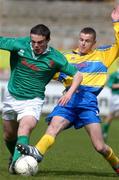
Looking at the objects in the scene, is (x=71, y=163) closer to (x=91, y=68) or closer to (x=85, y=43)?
(x=91, y=68)

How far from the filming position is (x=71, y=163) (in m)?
13.2

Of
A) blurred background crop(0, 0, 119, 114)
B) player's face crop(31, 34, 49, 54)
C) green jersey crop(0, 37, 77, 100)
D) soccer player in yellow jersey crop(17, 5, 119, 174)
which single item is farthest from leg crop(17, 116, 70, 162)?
blurred background crop(0, 0, 119, 114)

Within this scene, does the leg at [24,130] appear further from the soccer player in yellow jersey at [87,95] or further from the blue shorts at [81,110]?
the blue shorts at [81,110]

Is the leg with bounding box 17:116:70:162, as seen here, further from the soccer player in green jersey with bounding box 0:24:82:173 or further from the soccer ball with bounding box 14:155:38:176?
the soccer player in green jersey with bounding box 0:24:82:173


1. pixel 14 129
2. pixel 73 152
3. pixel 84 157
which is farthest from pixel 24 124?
pixel 73 152

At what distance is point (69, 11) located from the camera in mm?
36719

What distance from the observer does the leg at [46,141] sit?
1038cm

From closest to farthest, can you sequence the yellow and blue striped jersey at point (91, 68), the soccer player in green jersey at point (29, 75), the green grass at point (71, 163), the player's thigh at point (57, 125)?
the soccer player in green jersey at point (29, 75) → the player's thigh at point (57, 125) → the green grass at point (71, 163) → the yellow and blue striped jersey at point (91, 68)

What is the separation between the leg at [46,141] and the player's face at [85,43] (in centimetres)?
103

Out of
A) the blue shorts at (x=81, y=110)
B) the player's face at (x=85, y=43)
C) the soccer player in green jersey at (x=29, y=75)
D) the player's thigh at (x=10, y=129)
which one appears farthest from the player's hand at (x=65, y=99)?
the player's face at (x=85, y=43)

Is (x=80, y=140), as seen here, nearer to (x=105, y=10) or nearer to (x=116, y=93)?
(x=116, y=93)

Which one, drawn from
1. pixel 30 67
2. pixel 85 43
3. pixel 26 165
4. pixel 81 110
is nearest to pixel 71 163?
pixel 81 110

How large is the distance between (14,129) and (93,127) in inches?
42.8

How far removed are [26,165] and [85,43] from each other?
1995mm
